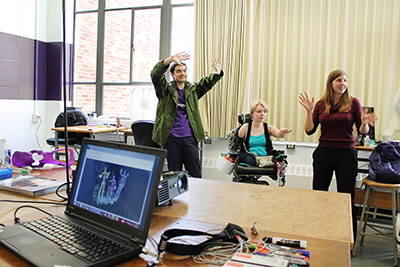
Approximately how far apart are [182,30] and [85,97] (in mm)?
2173

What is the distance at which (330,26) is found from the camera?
13.1 feet

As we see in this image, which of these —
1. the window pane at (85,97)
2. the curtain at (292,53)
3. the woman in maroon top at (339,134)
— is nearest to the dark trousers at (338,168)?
the woman in maroon top at (339,134)

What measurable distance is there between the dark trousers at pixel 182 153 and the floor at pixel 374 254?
1.54 meters

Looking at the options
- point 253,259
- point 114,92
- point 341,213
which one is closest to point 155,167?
point 253,259

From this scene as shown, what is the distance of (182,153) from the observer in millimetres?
3152

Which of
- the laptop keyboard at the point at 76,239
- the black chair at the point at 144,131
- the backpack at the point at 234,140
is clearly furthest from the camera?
the black chair at the point at 144,131

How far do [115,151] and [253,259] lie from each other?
508mm

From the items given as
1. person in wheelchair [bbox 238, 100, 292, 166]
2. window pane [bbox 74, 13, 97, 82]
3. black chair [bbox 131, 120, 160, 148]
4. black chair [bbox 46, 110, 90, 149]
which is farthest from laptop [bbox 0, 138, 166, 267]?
window pane [bbox 74, 13, 97, 82]

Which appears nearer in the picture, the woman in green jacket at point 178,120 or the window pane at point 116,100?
the woman in green jacket at point 178,120

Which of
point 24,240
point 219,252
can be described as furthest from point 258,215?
point 24,240

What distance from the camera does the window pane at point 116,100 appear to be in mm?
5547

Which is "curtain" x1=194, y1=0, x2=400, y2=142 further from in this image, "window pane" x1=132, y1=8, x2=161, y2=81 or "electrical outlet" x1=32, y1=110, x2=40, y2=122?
"electrical outlet" x1=32, y1=110, x2=40, y2=122

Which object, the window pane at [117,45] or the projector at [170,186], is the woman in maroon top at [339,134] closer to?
the projector at [170,186]

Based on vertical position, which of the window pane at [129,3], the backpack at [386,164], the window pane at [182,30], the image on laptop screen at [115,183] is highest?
the window pane at [129,3]
